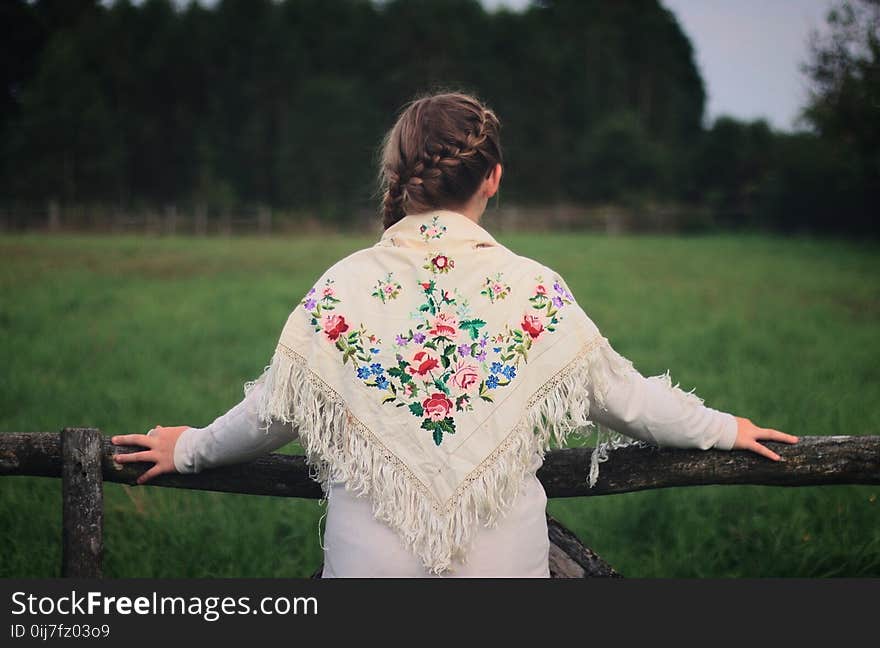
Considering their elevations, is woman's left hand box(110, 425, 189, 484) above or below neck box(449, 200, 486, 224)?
below

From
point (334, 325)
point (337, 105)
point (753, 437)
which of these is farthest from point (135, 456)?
point (337, 105)

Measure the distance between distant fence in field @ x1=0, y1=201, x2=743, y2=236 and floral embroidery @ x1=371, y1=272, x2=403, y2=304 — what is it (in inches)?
1321

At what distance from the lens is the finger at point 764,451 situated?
87.9 inches

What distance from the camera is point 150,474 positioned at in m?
2.26

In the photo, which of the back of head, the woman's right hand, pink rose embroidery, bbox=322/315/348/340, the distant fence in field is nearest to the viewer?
the back of head

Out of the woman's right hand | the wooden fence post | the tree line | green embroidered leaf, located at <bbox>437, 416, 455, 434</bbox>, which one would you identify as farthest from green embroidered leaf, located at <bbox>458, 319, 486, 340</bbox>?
the tree line

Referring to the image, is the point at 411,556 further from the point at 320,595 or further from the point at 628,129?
the point at 628,129

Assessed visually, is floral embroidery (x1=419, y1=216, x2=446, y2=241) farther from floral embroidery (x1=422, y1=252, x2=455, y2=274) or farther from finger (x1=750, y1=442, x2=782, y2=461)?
finger (x1=750, y1=442, x2=782, y2=461)

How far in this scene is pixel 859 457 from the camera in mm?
2375

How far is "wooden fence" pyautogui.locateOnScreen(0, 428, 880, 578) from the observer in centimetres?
232

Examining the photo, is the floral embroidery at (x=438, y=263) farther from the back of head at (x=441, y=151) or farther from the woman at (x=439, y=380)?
the back of head at (x=441, y=151)

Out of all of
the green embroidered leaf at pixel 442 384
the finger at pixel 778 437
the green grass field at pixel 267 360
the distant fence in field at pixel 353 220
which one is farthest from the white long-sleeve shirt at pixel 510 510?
the distant fence in field at pixel 353 220

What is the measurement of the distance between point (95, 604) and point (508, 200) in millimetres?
44755

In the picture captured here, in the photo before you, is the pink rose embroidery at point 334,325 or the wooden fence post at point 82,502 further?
the wooden fence post at point 82,502
